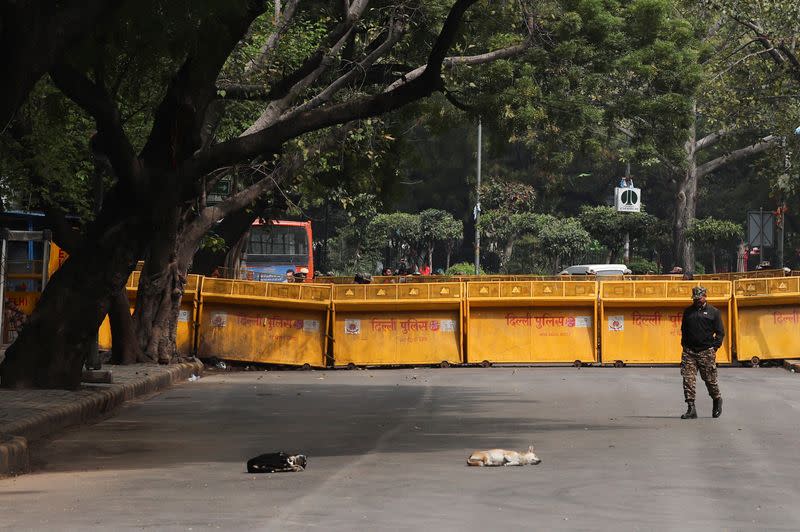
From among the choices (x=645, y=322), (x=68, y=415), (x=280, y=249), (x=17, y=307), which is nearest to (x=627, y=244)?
(x=280, y=249)

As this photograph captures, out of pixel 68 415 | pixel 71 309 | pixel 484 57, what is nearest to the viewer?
pixel 68 415

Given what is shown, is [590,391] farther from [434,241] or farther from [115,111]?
[434,241]

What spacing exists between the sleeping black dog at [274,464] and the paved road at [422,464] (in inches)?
5.7

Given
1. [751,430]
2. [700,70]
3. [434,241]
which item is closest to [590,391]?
[751,430]

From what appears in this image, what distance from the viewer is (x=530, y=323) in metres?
28.5

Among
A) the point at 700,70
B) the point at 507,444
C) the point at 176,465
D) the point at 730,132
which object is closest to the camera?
the point at 176,465

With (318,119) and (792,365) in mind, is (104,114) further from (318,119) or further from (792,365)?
(792,365)

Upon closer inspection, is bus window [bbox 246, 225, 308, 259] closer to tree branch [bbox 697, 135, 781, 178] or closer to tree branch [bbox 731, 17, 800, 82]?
tree branch [bbox 697, 135, 781, 178]

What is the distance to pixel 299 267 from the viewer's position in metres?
57.7

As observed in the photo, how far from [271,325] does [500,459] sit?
55.1 ft

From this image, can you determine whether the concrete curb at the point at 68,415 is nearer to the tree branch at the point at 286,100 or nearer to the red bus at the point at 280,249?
the tree branch at the point at 286,100

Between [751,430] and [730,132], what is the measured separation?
1562 inches

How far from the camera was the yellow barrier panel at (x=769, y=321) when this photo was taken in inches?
1117

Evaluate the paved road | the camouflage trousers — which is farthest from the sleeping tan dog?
the camouflage trousers
